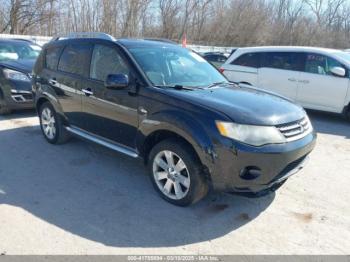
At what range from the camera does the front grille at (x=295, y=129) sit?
3198 millimetres

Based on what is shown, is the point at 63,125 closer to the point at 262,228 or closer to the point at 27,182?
the point at 27,182

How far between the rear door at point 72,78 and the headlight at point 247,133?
2.35 metres

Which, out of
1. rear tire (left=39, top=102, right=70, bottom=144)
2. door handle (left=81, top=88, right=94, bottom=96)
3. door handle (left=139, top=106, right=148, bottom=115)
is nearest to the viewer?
door handle (left=139, top=106, right=148, bottom=115)

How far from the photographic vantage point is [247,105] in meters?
3.35

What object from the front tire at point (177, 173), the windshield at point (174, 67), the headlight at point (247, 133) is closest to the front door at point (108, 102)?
the windshield at point (174, 67)

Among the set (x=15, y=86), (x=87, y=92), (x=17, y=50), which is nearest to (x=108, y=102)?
(x=87, y=92)

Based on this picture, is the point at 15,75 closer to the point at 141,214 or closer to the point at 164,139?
the point at 164,139

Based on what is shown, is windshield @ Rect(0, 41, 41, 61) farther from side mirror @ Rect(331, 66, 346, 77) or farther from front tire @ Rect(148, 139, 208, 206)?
side mirror @ Rect(331, 66, 346, 77)

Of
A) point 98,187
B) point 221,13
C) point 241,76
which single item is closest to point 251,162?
point 98,187

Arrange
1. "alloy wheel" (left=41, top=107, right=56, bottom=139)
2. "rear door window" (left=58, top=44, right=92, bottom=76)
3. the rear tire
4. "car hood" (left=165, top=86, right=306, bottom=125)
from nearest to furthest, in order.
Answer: "car hood" (left=165, top=86, right=306, bottom=125) < "rear door window" (left=58, top=44, right=92, bottom=76) < the rear tire < "alloy wheel" (left=41, top=107, right=56, bottom=139)

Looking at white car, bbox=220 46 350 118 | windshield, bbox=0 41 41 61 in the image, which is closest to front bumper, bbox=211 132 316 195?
white car, bbox=220 46 350 118

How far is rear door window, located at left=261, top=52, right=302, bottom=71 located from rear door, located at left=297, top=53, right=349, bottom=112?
8.4 inches

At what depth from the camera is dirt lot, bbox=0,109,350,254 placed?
2.90 meters

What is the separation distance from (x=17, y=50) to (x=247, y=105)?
25.0ft
